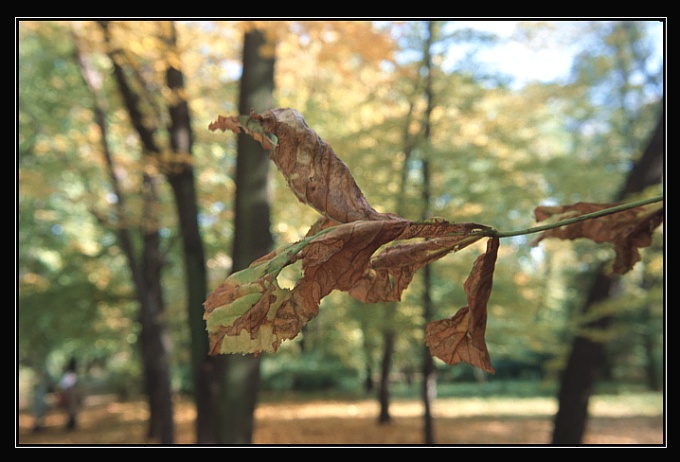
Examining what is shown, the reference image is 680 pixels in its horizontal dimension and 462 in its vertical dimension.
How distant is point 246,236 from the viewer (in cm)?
297

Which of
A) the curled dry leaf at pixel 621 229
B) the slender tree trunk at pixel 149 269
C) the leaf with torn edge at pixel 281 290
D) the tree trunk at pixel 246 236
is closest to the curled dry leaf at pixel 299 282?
the leaf with torn edge at pixel 281 290

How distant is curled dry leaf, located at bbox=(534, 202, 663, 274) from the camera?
917 mm

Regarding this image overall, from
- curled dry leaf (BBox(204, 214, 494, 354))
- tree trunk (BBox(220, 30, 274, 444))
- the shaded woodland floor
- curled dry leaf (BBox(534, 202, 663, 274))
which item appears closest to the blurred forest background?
tree trunk (BBox(220, 30, 274, 444))

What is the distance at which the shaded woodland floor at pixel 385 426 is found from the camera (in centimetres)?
791

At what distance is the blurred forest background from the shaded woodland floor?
3.00 ft

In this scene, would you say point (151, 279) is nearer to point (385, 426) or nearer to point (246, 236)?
point (246, 236)

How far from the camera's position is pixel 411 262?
68 centimetres

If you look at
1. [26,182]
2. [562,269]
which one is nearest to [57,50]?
[26,182]

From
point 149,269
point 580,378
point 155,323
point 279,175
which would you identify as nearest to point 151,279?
point 149,269

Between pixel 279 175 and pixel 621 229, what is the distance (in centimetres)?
573

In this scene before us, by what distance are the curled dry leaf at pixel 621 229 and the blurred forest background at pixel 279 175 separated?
2.09m
